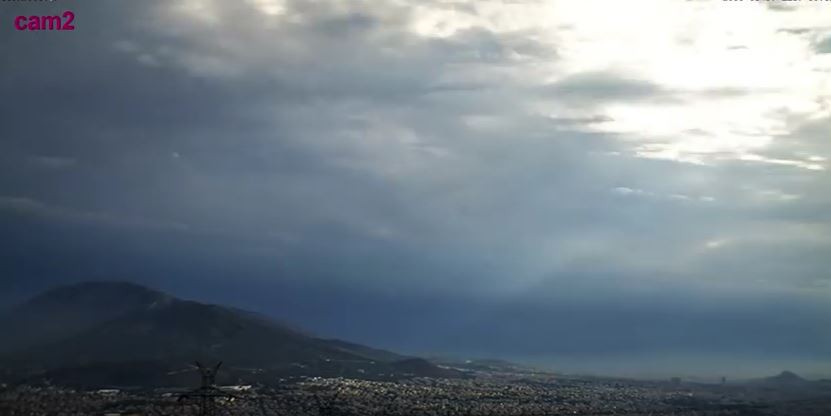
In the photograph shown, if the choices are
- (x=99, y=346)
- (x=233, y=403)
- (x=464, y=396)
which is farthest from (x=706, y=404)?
(x=99, y=346)

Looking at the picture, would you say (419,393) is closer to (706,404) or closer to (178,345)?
(706,404)

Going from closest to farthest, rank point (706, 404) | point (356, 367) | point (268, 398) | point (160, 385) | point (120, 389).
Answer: point (268, 398)
point (120, 389)
point (160, 385)
point (706, 404)
point (356, 367)

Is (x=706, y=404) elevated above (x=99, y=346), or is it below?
below

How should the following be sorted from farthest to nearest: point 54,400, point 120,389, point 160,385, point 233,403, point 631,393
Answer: point 631,393 < point 160,385 < point 120,389 < point 233,403 < point 54,400

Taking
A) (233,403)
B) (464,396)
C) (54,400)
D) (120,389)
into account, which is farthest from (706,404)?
(54,400)

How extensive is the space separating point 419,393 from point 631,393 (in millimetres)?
52970

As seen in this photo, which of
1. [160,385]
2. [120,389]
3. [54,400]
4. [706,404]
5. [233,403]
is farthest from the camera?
[706,404]

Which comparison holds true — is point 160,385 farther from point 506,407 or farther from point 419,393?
point 506,407

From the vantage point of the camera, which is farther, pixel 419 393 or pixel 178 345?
pixel 178 345

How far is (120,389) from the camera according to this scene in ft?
411

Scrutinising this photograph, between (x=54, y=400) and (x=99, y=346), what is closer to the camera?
(x=54, y=400)

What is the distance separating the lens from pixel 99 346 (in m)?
194

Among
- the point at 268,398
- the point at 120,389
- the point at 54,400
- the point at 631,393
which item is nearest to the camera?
the point at 54,400

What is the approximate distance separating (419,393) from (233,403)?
40435 mm
